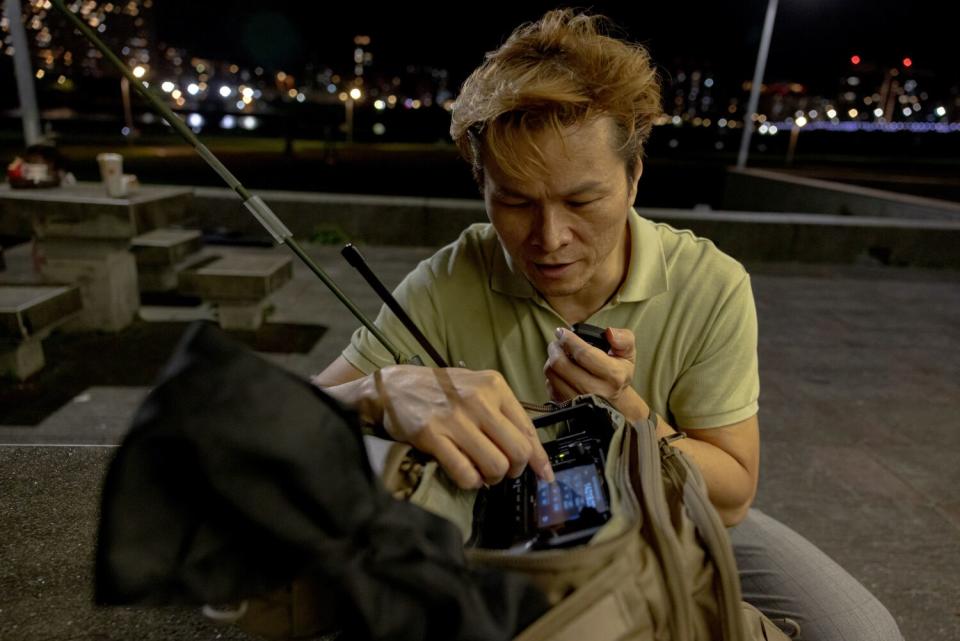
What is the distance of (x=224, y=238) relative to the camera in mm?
8062

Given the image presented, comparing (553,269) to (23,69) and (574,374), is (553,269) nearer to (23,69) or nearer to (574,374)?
(574,374)

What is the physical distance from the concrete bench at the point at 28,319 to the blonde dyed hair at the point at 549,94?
3.39 meters

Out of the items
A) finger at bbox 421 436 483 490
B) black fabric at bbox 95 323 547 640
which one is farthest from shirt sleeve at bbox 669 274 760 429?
black fabric at bbox 95 323 547 640

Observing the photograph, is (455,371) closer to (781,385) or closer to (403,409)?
(403,409)

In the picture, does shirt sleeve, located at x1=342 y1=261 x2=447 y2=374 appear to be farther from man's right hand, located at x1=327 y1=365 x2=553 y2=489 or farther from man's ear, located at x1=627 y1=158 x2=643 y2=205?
man's right hand, located at x1=327 y1=365 x2=553 y2=489

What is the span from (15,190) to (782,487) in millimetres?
5953

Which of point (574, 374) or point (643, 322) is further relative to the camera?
point (643, 322)

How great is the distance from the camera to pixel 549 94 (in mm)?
1487

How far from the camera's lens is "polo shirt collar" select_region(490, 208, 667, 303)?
1.80 m

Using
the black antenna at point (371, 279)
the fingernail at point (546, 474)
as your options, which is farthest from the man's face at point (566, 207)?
the fingernail at point (546, 474)

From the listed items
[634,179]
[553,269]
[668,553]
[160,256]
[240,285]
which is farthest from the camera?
[160,256]

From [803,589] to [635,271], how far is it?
3.09 ft

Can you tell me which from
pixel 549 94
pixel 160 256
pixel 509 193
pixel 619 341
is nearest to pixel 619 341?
pixel 619 341

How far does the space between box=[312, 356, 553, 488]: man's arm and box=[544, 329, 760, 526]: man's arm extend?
0.39 m
